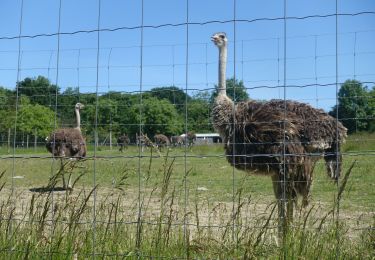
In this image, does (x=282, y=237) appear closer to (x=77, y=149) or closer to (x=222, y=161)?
(x=77, y=149)

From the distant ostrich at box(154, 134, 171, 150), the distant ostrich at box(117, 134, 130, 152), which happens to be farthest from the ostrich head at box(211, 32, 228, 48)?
the distant ostrich at box(117, 134, 130, 152)

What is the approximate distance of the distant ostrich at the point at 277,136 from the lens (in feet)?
17.9

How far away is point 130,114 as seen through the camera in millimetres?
7516

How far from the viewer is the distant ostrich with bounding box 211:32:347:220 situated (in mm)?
5465

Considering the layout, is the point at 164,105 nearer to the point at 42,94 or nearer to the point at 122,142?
the point at 122,142

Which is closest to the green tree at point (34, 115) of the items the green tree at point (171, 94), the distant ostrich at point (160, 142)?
the distant ostrich at point (160, 142)

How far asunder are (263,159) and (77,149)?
270 inches

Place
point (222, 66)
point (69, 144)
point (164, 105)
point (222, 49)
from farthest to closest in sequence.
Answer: point (69, 144)
point (222, 49)
point (222, 66)
point (164, 105)

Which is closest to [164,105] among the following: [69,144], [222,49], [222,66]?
[222,66]

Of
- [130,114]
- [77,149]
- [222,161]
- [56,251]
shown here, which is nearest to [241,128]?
[130,114]

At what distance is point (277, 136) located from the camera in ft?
18.3

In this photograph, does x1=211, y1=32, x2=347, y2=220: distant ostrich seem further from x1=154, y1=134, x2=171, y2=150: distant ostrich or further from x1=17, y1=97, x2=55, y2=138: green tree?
x1=17, y1=97, x2=55, y2=138: green tree

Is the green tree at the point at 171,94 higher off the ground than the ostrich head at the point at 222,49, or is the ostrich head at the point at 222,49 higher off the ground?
the ostrich head at the point at 222,49

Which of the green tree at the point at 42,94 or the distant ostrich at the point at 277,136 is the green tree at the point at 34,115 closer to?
the green tree at the point at 42,94
